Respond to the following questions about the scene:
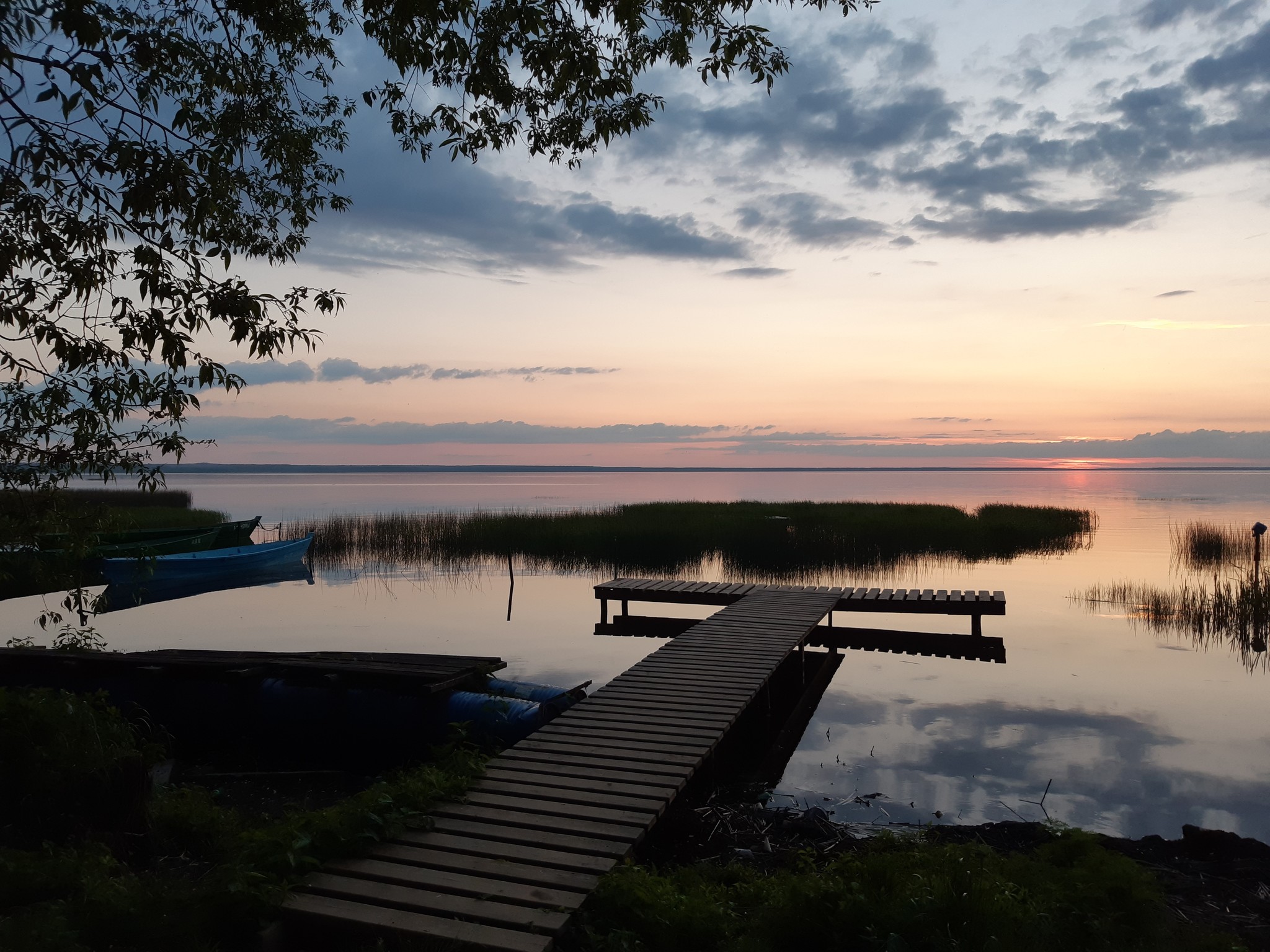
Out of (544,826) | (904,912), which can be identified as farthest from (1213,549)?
(544,826)

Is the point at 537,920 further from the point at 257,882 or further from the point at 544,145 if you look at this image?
the point at 544,145

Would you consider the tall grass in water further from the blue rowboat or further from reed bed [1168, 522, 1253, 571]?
the blue rowboat

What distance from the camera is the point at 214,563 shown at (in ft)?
72.3

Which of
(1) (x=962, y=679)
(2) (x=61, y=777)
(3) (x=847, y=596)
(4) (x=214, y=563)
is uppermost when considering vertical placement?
(2) (x=61, y=777)


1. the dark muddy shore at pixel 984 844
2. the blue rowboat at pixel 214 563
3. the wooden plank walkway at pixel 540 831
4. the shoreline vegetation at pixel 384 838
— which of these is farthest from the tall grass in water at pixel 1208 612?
the blue rowboat at pixel 214 563

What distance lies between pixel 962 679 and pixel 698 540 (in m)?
14.7

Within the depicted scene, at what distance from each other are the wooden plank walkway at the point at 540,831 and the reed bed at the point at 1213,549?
2065cm

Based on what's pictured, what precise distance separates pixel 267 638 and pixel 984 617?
13.2 m

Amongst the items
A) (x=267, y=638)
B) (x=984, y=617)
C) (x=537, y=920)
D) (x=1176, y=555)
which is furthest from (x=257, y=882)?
(x=1176, y=555)

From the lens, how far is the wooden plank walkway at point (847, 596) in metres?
14.0

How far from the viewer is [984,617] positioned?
1633 cm

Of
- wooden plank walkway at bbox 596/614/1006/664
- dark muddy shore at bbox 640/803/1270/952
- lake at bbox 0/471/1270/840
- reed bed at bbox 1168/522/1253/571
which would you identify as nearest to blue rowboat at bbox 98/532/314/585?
lake at bbox 0/471/1270/840

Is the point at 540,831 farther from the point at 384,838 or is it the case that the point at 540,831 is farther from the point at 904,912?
the point at 904,912

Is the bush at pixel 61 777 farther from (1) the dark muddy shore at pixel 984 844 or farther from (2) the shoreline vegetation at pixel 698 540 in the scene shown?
(2) the shoreline vegetation at pixel 698 540
